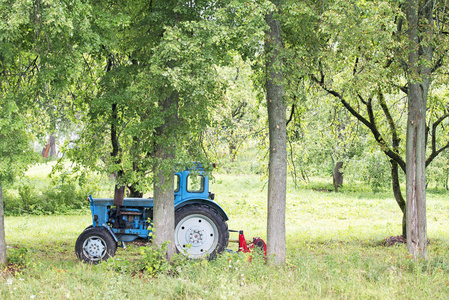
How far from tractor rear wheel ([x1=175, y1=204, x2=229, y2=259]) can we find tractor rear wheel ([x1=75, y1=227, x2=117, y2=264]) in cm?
128

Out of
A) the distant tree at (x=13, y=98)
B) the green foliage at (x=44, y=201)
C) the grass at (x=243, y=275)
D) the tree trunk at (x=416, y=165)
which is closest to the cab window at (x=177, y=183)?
the grass at (x=243, y=275)

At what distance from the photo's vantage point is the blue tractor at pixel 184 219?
8.45 meters

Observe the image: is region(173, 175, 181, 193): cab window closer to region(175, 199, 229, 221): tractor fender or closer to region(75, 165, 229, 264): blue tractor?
region(75, 165, 229, 264): blue tractor

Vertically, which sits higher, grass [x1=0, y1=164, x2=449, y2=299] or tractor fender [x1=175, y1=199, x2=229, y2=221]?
tractor fender [x1=175, y1=199, x2=229, y2=221]

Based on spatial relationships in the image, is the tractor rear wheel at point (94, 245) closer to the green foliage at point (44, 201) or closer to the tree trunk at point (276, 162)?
the tree trunk at point (276, 162)

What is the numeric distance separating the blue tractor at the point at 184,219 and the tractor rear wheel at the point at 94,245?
0.14 feet

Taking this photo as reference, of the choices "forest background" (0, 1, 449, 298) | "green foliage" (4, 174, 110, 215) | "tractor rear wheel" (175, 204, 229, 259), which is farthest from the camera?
"green foliage" (4, 174, 110, 215)

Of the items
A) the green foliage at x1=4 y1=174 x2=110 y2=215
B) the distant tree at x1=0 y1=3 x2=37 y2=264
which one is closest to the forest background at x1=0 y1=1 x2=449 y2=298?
Result: the distant tree at x1=0 y1=3 x2=37 y2=264

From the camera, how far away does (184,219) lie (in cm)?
846

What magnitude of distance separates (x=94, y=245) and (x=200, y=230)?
2012 mm

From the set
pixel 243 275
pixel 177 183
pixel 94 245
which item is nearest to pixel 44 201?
pixel 94 245

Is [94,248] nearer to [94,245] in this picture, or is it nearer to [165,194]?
[94,245]

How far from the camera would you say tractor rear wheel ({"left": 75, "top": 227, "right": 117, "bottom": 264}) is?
795 cm

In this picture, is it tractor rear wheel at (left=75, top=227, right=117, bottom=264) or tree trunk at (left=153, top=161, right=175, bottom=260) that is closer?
tree trunk at (left=153, top=161, right=175, bottom=260)
